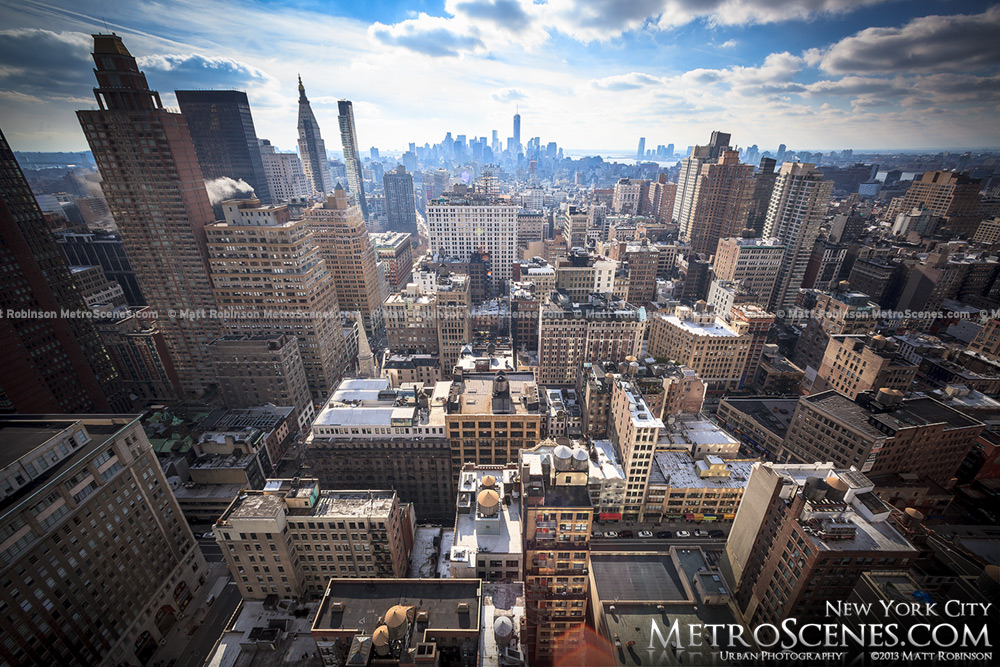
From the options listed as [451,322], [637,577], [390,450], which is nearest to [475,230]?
[451,322]

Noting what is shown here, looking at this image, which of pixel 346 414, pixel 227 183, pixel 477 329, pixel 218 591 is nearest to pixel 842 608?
pixel 346 414

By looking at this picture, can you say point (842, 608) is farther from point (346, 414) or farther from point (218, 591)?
point (218, 591)

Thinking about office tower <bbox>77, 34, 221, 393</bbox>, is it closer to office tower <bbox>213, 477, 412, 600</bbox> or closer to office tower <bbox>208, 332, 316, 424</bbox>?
office tower <bbox>208, 332, 316, 424</bbox>

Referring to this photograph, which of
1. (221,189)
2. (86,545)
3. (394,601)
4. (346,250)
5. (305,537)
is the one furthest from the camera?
(346,250)

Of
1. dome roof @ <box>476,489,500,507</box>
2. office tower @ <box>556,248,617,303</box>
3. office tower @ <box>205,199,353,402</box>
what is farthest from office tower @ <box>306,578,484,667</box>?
office tower @ <box>556,248,617,303</box>

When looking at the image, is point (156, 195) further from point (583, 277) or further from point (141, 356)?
point (583, 277)

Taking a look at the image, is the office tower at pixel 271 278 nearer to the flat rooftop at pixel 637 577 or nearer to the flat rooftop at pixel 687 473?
the flat rooftop at pixel 637 577

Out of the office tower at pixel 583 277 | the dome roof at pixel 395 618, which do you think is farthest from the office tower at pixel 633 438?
the office tower at pixel 583 277
